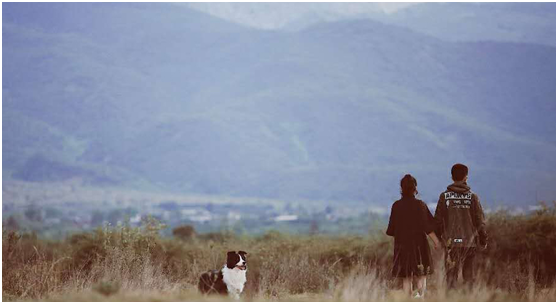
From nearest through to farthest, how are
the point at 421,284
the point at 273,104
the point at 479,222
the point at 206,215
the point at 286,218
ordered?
the point at 479,222
the point at 421,284
the point at 286,218
the point at 206,215
the point at 273,104

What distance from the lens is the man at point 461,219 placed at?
Answer: 26.3ft

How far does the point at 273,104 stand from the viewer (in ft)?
133

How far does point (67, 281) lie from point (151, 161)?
29.8 m

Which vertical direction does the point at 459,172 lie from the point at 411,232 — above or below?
above

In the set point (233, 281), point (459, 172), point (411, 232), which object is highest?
point (459, 172)

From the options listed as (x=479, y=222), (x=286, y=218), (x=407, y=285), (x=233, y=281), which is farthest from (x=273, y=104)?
(x=479, y=222)

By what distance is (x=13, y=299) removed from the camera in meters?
9.37

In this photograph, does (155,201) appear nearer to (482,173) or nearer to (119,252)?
(482,173)

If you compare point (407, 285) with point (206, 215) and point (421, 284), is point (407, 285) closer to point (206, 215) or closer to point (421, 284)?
point (421, 284)

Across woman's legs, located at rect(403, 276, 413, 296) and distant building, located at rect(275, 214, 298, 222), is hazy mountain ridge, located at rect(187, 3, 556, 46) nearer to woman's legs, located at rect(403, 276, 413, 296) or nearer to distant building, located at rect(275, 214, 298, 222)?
distant building, located at rect(275, 214, 298, 222)

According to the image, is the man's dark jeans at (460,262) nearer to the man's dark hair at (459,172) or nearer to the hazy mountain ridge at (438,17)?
the man's dark hair at (459,172)

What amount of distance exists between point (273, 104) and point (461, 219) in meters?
32.8

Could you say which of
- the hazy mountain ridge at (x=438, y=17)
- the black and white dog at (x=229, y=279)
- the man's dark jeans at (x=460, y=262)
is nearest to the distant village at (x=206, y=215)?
the hazy mountain ridge at (x=438, y=17)

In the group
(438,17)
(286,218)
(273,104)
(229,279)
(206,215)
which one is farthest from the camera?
(438,17)
